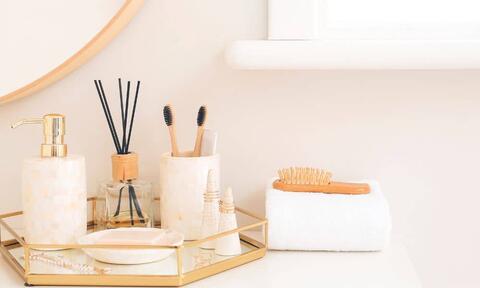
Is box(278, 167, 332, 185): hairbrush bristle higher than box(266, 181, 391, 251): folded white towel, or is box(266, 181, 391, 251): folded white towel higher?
box(278, 167, 332, 185): hairbrush bristle

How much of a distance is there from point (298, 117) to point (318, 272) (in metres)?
0.30

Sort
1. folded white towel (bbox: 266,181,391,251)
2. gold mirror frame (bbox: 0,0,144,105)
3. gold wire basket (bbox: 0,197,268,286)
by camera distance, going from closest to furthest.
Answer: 1. gold wire basket (bbox: 0,197,268,286)
2. folded white towel (bbox: 266,181,391,251)
3. gold mirror frame (bbox: 0,0,144,105)

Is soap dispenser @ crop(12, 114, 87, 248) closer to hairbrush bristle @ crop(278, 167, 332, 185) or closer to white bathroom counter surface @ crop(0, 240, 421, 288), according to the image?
Result: white bathroom counter surface @ crop(0, 240, 421, 288)

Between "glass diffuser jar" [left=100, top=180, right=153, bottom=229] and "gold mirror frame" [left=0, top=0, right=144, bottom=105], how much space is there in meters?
0.20

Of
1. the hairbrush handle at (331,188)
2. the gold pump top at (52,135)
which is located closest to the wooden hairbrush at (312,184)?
the hairbrush handle at (331,188)

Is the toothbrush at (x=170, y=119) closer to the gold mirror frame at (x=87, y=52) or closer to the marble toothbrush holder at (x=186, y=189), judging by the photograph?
the marble toothbrush holder at (x=186, y=189)

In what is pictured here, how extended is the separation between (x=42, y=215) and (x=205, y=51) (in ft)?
1.20

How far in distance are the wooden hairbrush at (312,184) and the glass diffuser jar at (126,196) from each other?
205 mm

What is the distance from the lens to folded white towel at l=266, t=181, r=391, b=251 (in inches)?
32.1

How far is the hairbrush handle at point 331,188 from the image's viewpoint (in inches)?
33.6

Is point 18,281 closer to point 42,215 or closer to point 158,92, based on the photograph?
point 42,215

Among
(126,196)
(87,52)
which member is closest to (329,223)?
(126,196)

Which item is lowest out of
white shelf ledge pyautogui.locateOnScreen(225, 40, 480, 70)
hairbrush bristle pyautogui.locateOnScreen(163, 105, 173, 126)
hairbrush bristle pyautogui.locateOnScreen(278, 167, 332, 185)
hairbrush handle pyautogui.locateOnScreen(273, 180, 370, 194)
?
hairbrush handle pyautogui.locateOnScreen(273, 180, 370, 194)

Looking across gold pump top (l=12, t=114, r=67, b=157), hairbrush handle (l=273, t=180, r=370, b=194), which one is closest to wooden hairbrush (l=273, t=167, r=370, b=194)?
hairbrush handle (l=273, t=180, r=370, b=194)
